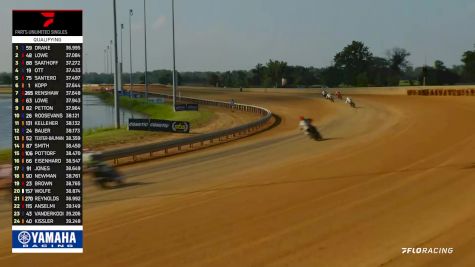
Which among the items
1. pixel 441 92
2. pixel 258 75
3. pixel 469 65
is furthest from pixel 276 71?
pixel 441 92

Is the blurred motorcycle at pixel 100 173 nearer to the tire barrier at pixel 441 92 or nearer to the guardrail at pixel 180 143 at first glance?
the guardrail at pixel 180 143

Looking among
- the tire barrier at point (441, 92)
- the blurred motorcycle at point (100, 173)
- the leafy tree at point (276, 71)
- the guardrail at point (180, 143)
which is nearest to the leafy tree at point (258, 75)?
the leafy tree at point (276, 71)

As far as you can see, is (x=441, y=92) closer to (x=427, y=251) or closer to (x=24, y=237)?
(x=427, y=251)

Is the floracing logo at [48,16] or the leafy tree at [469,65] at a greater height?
the leafy tree at [469,65]

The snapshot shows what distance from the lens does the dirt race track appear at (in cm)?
898

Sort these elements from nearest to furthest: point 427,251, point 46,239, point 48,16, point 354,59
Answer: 1. point 48,16
2. point 46,239
3. point 427,251
4. point 354,59

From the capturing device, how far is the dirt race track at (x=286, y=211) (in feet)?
29.5

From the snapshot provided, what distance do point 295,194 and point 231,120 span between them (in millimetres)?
31520

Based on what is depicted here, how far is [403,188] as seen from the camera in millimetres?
14016

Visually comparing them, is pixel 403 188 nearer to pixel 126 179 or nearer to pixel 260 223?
pixel 260 223

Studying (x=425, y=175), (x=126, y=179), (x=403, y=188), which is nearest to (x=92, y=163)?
(x=126, y=179)
